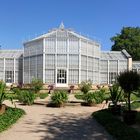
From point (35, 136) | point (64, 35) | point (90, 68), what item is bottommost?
point (35, 136)

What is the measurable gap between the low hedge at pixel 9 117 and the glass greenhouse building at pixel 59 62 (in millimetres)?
29291

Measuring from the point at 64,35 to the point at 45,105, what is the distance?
2654 cm

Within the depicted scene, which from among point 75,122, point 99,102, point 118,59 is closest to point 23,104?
point 99,102

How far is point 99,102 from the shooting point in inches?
869

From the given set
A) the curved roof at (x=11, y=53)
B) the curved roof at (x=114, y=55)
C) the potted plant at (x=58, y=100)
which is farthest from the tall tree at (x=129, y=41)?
the potted plant at (x=58, y=100)

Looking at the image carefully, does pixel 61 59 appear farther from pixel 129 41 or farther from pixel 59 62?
pixel 129 41

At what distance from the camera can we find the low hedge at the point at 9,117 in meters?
12.3

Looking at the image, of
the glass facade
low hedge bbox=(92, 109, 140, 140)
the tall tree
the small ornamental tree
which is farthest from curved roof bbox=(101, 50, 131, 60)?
low hedge bbox=(92, 109, 140, 140)

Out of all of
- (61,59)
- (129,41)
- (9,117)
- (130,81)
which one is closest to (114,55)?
(61,59)

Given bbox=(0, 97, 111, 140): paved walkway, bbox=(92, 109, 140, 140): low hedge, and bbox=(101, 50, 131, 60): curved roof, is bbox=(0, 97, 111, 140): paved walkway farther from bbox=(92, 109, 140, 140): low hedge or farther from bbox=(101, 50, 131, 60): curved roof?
bbox=(101, 50, 131, 60): curved roof

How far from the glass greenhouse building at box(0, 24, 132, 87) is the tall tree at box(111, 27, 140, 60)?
18087mm

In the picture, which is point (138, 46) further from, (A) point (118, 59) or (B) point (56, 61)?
(B) point (56, 61)

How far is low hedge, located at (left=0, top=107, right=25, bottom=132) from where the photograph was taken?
12314mm

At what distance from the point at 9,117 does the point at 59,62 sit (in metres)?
31.6
